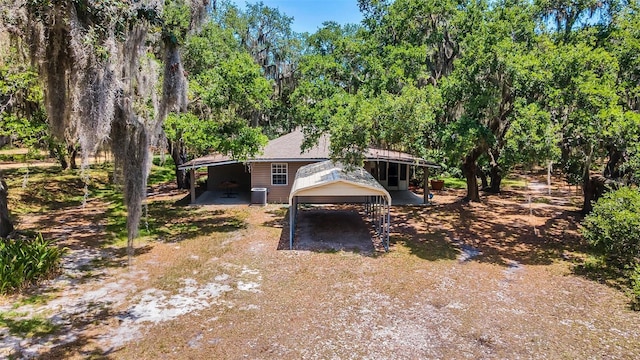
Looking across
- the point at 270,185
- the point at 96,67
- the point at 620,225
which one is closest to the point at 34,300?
the point at 96,67

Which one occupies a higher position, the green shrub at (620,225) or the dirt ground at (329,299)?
the green shrub at (620,225)

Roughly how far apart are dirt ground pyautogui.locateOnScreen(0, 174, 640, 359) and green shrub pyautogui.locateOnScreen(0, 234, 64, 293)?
1.18ft

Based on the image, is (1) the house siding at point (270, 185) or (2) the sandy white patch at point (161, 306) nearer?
(2) the sandy white patch at point (161, 306)

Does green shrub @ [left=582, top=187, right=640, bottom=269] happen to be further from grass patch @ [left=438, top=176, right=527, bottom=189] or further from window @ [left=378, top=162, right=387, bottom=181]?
grass patch @ [left=438, top=176, right=527, bottom=189]

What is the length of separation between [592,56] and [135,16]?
11525 mm

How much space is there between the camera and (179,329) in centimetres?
729

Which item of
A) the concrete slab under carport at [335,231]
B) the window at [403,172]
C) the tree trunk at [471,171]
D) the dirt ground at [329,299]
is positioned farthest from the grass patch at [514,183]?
the concrete slab under carport at [335,231]

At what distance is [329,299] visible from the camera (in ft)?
28.4

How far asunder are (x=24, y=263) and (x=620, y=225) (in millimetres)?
14015

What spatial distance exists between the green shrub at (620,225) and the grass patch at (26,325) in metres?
12.4

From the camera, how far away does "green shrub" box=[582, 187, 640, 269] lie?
9.34 meters

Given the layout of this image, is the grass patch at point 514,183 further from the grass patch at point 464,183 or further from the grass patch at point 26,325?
the grass patch at point 26,325

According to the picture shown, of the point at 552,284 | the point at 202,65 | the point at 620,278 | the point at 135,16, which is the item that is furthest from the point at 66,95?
the point at 202,65

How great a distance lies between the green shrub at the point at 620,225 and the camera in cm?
934
